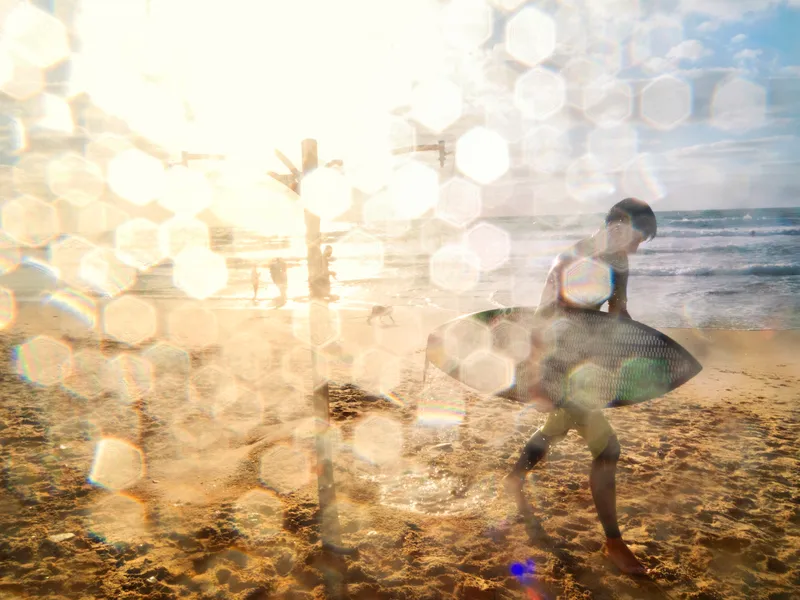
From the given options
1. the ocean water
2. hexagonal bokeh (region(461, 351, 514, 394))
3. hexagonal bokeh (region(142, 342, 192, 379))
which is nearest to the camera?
hexagonal bokeh (region(461, 351, 514, 394))

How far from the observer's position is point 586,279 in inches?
123

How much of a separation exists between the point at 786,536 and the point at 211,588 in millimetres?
4388

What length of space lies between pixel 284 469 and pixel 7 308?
18150 millimetres

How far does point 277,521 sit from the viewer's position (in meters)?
3.80

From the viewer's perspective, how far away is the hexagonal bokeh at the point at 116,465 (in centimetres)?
438

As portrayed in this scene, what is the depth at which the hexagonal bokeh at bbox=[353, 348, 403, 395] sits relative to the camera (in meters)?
7.53

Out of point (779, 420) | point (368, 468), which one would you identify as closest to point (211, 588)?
point (368, 468)

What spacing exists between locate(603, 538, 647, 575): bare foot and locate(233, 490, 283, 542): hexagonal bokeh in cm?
257

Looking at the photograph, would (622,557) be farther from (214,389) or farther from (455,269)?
(455,269)

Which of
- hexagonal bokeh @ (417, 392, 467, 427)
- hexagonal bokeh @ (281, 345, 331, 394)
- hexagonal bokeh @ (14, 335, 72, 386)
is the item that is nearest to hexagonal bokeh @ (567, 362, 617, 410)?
hexagonal bokeh @ (417, 392, 467, 427)

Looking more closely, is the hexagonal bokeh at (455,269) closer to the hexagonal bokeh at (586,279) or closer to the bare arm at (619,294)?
the bare arm at (619,294)

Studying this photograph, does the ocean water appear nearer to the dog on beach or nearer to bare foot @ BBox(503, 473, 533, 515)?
the dog on beach

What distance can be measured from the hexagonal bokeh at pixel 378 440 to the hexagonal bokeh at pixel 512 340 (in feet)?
5.68

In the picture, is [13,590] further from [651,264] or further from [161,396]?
[651,264]
